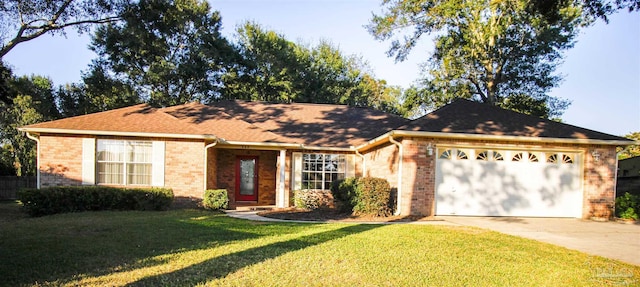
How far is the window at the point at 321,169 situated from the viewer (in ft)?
52.2

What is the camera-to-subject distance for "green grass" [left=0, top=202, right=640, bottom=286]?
479 cm

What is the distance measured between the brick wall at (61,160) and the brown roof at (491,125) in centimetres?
1066

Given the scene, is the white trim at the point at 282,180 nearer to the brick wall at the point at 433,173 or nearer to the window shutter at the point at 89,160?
the brick wall at the point at 433,173

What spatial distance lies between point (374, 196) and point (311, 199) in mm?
3498

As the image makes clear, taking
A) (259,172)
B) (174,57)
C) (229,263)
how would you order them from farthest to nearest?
(174,57) → (259,172) → (229,263)

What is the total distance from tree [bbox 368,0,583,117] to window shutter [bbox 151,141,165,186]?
14450 mm

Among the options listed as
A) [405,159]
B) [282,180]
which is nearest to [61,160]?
[282,180]

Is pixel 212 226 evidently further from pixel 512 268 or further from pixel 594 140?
pixel 594 140

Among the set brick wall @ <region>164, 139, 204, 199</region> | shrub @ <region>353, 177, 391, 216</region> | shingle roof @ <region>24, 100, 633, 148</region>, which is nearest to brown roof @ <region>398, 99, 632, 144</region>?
shingle roof @ <region>24, 100, 633, 148</region>

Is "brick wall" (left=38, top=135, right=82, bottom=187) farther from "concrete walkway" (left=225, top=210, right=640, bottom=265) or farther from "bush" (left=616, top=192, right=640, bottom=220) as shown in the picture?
"bush" (left=616, top=192, right=640, bottom=220)

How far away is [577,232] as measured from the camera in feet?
31.2

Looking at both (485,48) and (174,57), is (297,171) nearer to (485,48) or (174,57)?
(485,48)

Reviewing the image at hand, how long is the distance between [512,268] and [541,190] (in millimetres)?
8032

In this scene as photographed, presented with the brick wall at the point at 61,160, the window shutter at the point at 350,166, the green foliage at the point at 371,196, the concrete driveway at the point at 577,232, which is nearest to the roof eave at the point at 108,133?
the brick wall at the point at 61,160
